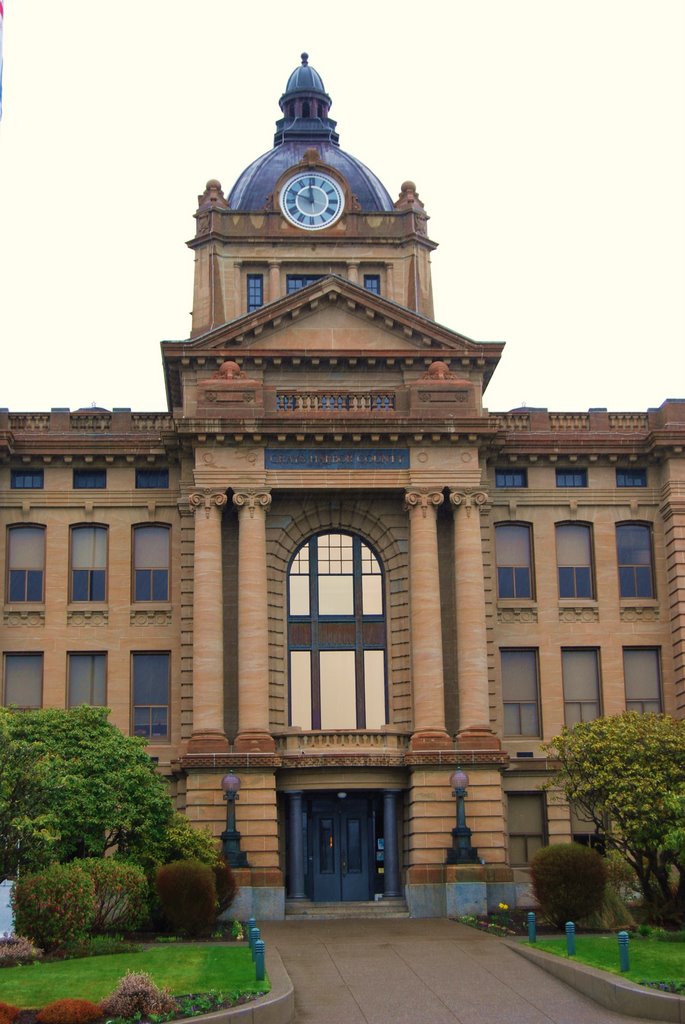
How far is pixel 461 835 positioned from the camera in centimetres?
4262

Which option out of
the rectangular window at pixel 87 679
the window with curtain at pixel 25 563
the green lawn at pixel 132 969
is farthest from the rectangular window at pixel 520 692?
the green lawn at pixel 132 969

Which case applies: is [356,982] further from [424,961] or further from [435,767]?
[435,767]

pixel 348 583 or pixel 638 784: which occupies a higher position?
pixel 348 583

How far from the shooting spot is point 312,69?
66.0 metres

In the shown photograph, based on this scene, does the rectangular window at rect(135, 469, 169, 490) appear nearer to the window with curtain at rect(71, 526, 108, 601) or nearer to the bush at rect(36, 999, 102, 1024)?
the window with curtain at rect(71, 526, 108, 601)

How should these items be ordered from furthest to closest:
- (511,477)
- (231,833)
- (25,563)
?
(511,477)
(25,563)
(231,833)

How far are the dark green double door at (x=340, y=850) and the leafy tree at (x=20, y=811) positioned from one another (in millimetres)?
13686

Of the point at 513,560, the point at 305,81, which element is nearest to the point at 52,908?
the point at 513,560

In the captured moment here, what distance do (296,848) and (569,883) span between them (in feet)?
36.1

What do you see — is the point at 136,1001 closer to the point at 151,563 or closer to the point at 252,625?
the point at 252,625

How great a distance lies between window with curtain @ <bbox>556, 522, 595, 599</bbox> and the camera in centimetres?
4962

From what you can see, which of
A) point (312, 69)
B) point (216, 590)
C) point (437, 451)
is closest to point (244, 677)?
point (216, 590)

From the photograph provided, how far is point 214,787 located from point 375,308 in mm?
16563

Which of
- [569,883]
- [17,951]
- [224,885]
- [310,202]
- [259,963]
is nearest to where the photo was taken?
[259,963]
